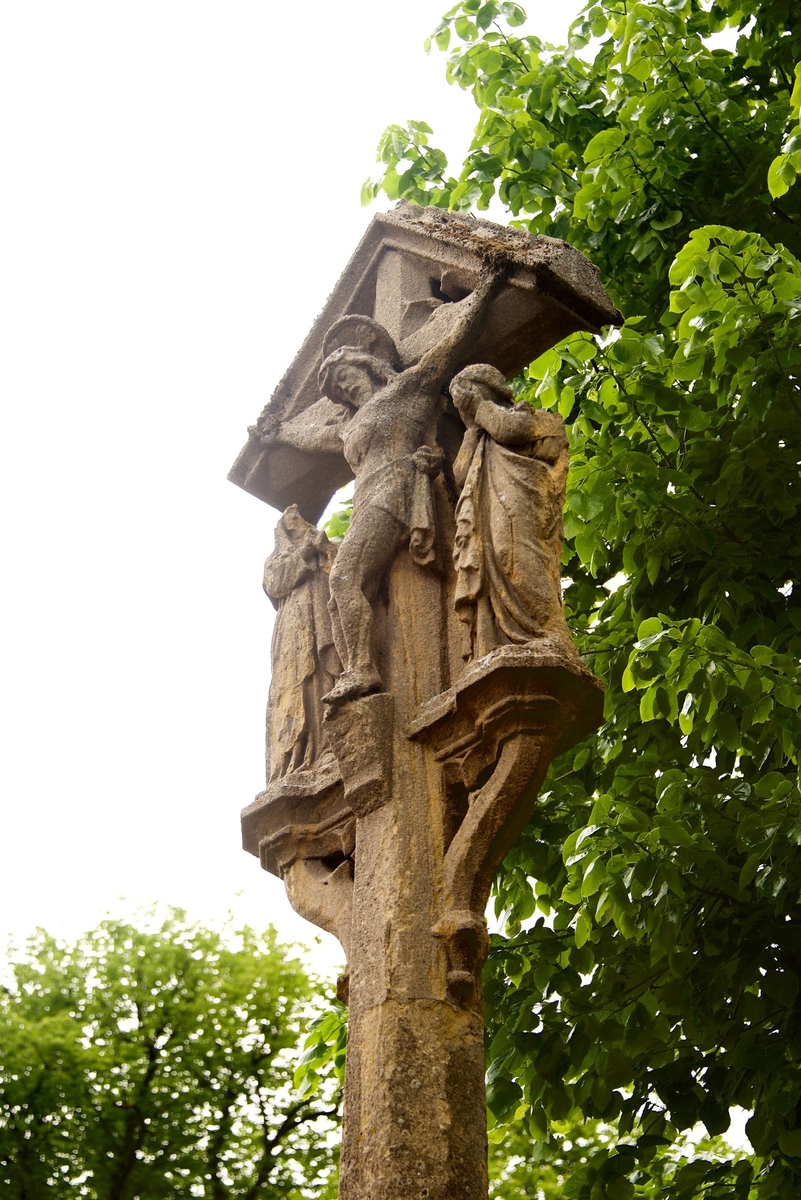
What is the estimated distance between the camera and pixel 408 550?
445 cm

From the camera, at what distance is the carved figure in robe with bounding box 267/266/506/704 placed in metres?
4.32

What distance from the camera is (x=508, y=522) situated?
3967mm

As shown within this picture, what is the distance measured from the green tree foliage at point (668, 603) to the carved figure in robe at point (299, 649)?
1095 millimetres

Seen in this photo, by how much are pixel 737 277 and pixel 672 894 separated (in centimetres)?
256

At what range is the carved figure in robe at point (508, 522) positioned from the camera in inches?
152

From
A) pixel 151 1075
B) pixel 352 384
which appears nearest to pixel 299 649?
pixel 352 384

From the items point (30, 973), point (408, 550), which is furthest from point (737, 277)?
point (30, 973)

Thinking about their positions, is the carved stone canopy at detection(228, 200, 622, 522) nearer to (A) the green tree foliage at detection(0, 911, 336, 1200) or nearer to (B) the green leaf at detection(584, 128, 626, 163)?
(B) the green leaf at detection(584, 128, 626, 163)

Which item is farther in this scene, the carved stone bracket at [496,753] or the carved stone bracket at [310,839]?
the carved stone bracket at [310,839]

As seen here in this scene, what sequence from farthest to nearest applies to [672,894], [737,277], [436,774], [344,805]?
[737,277] < [672,894] < [344,805] < [436,774]

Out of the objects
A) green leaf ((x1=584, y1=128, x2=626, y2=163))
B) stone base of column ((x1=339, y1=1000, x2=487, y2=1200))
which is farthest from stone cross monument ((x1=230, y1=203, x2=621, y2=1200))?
green leaf ((x1=584, y1=128, x2=626, y2=163))

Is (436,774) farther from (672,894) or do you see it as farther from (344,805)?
(672,894)

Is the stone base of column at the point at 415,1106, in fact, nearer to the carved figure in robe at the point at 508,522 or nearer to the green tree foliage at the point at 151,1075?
the carved figure in robe at the point at 508,522

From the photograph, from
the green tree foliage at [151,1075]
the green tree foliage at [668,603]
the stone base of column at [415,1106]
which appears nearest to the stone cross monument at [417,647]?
the stone base of column at [415,1106]
